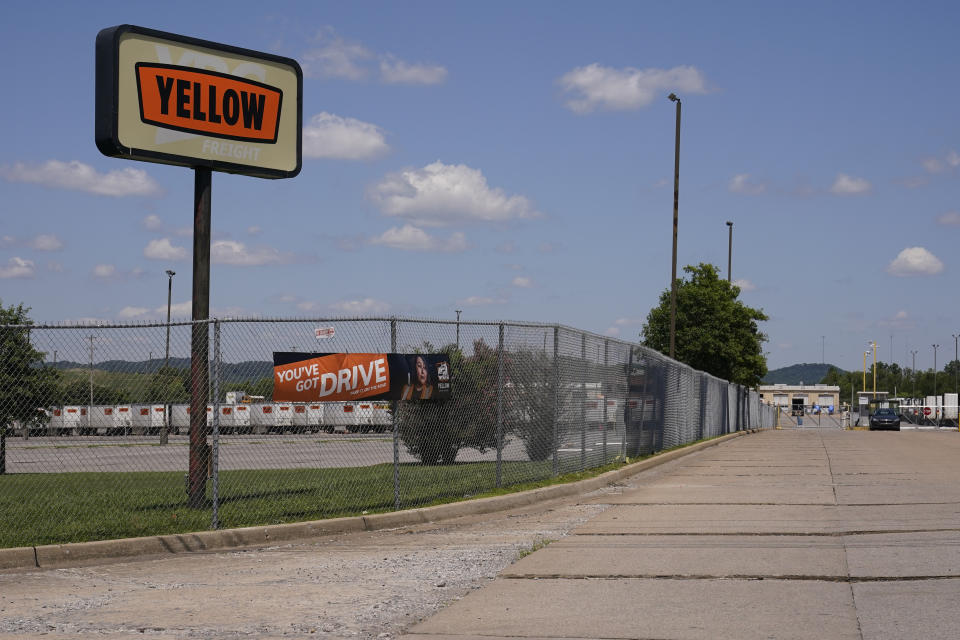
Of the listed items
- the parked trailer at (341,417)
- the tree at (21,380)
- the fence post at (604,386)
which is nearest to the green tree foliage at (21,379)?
A: the tree at (21,380)

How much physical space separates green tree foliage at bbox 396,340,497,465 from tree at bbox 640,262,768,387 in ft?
113

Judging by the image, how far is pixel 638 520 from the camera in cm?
1163

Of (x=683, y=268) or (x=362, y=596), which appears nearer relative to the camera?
(x=362, y=596)

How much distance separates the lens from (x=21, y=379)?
412 inches

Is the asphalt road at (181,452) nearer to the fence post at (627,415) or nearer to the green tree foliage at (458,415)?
the green tree foliage at (458,415)

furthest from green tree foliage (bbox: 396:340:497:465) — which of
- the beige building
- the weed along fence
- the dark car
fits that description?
the beige building

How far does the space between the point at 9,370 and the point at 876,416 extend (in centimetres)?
6473

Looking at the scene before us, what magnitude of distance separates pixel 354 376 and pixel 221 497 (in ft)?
8.40

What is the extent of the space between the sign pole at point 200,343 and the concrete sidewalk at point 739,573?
4179 mm

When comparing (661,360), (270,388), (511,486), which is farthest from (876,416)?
(270,388)

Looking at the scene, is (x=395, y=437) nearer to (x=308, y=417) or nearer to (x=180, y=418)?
(x=308, y=417)

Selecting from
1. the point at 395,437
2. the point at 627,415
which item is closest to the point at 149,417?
the point at 395,437

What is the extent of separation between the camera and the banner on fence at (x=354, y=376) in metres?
11.0

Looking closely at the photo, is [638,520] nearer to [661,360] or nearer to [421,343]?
[421,343]
